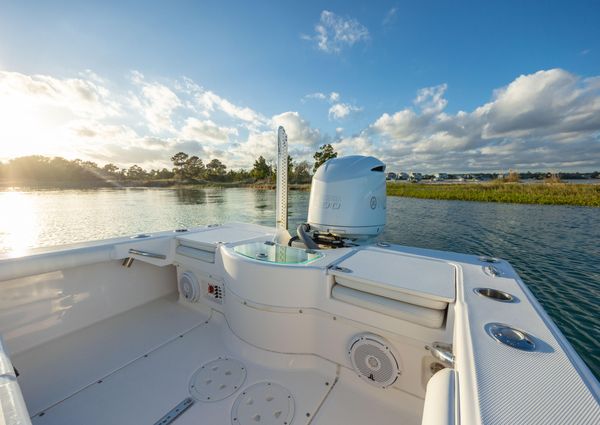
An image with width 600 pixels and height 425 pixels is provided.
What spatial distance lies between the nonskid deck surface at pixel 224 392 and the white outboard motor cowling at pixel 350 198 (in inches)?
54.4

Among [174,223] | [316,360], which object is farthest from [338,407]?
[174,223]

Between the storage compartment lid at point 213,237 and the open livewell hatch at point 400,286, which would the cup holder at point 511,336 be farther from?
the storage compartment lid at point 213,237

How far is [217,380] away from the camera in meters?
1.72

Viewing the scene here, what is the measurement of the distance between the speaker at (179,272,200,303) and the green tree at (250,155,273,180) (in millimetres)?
40671

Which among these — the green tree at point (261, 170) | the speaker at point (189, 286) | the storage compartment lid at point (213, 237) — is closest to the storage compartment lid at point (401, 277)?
the storage compartment lid at point (213, 237)

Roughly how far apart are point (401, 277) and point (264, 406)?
121cm

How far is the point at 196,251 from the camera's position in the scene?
8.07 feet

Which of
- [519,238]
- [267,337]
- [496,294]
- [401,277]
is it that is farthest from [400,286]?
[519,238]

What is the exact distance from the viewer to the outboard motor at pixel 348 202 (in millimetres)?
2652

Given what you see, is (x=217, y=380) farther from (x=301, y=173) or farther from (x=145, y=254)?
(x=301, y=173)

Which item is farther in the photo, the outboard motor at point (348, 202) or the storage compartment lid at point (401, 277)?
the outboard motor at point (348, 202)

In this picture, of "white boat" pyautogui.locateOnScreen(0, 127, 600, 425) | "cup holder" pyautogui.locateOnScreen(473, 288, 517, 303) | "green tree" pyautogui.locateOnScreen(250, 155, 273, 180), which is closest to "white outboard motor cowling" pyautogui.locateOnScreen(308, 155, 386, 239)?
"white boat" pyautogui.locateOnScreen(0, 127, 600, 425)

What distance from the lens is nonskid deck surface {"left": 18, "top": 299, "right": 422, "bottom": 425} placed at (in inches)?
57.2

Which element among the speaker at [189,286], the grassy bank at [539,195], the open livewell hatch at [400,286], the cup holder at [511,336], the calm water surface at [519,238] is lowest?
the calm water surface at [519,238]
